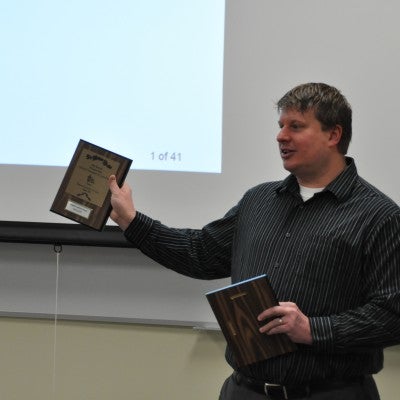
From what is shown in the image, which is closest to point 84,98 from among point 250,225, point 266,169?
point 266,169

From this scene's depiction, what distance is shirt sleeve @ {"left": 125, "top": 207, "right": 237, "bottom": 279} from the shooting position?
5.94 ft

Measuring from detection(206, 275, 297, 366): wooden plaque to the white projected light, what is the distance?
2.66 feet

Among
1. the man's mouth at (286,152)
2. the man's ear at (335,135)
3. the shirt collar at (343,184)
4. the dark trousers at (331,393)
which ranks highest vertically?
the man's ear at (335,135)

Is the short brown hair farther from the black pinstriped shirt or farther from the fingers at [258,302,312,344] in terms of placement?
the fingers at [258,302,312,344]

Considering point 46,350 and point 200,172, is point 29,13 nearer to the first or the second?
point 200,172

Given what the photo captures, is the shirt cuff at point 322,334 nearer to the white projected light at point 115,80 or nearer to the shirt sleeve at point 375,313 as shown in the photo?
the shirt sleeve at point 375,313

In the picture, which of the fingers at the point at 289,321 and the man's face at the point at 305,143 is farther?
the man's face at the point at 305,143

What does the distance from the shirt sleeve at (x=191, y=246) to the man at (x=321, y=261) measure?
91 mm

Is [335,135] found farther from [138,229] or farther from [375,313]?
[138,229]

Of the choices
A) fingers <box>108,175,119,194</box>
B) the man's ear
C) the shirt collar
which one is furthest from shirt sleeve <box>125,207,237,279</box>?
the man's ear

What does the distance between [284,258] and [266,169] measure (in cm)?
69

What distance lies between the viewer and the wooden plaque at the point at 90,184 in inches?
69.9

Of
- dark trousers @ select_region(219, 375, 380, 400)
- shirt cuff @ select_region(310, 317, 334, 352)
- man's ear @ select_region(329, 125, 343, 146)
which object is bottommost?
dark trousers @ select_region(219, 375, 380, 400)

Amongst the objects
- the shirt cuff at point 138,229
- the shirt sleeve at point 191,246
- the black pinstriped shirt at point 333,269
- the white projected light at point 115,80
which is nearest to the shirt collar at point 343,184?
the black pinstriped shirt at point 333,269
